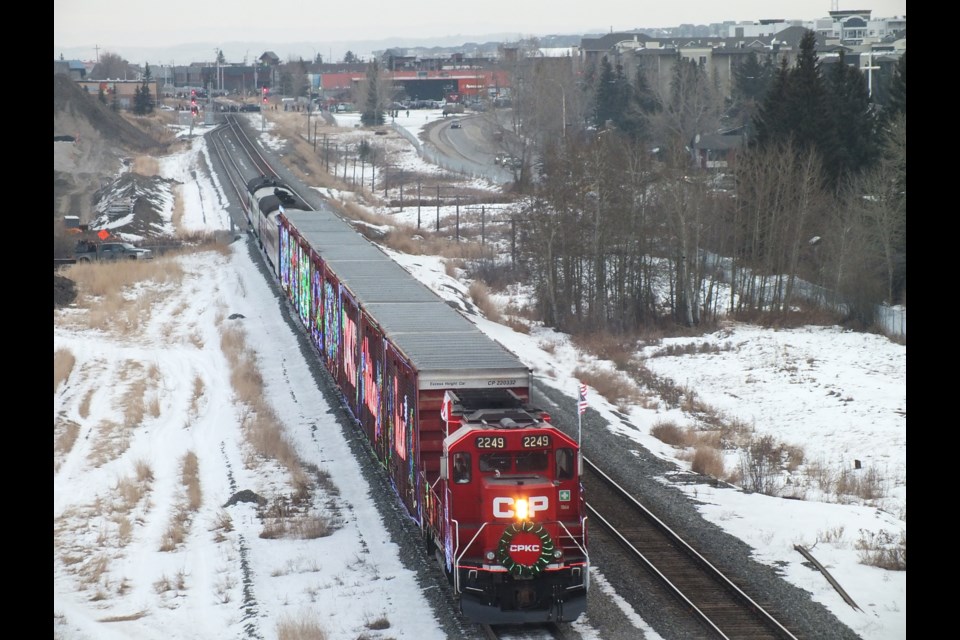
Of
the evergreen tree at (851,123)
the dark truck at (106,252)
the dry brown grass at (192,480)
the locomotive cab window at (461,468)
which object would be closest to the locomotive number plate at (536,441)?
the locomotive cab window at (461,468)

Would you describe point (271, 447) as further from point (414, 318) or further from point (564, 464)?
point (564, 464)

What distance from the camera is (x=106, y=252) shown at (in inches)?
2388

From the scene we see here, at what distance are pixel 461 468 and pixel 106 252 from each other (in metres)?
48.3

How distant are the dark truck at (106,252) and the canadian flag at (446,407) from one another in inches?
1800

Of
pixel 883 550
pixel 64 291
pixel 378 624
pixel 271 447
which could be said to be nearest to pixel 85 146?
pixel 64 291

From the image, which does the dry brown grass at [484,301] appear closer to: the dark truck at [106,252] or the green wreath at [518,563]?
the dark truck at [106,252]

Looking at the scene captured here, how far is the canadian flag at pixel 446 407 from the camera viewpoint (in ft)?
59.0

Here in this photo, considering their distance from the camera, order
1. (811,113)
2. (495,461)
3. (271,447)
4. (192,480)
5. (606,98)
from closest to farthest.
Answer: (495,461) < (192,480) < (271,447) < (811,113) < (606,98)

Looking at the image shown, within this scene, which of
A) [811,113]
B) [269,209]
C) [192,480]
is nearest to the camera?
[192,480]

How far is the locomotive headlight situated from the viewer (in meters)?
16.9

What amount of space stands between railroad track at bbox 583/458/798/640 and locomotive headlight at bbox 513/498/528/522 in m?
3.44

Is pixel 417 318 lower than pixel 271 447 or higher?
higher

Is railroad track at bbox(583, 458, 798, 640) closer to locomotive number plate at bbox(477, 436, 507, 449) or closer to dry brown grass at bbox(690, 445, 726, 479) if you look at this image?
dry brown grass at bbox(690, 445, 726, 479)

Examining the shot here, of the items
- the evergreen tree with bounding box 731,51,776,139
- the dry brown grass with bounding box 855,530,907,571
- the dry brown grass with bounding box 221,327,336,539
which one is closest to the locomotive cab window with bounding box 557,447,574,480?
the dry brown grass with bounding box 855,530,907,571
